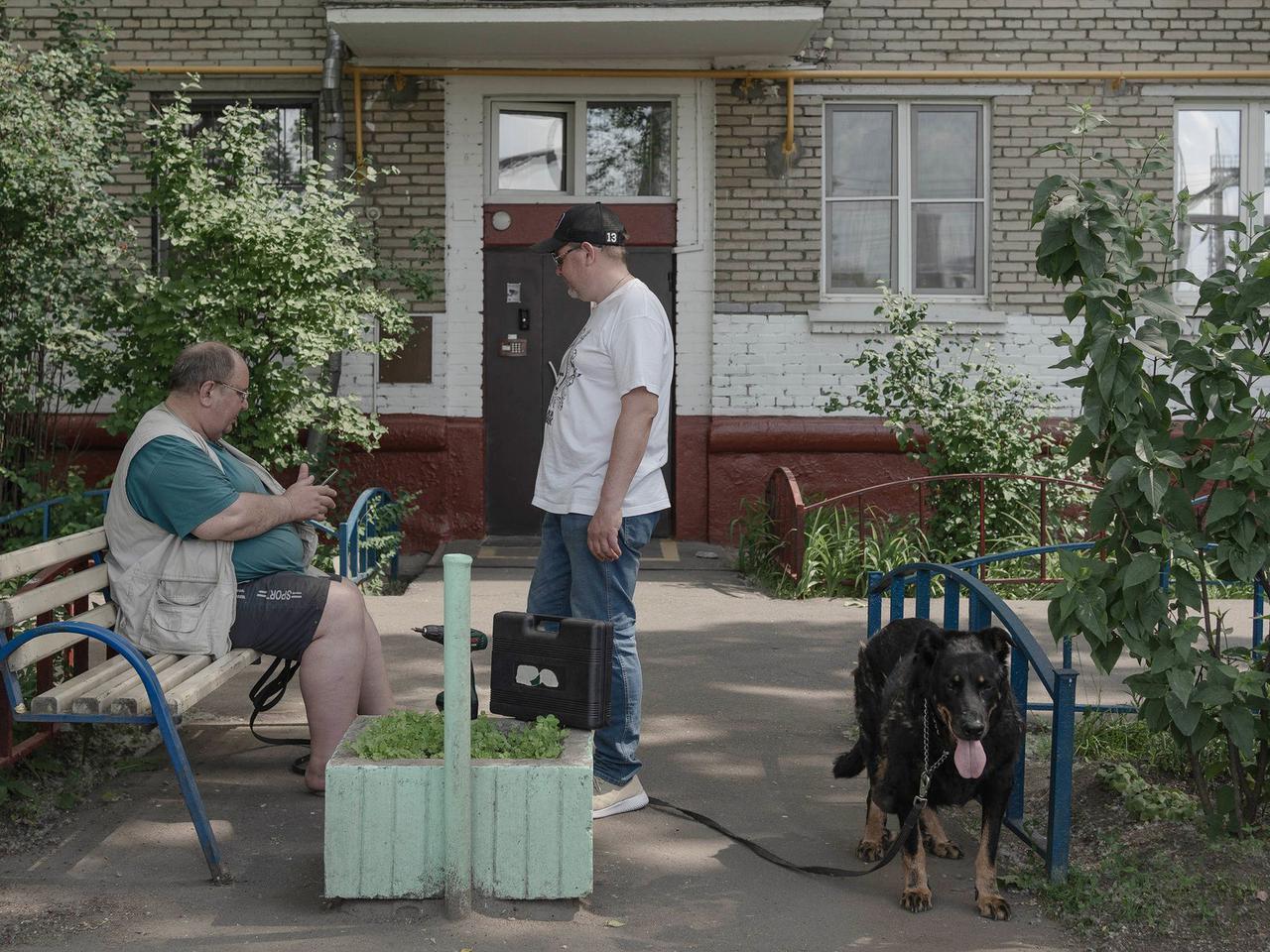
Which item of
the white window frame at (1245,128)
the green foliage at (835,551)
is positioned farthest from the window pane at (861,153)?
the green foliage at (835,551)

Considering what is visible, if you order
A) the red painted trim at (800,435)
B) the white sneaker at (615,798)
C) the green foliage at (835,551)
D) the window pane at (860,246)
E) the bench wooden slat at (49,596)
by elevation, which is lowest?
the white sneaker at (615,798)

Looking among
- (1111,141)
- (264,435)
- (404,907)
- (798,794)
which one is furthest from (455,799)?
(1111,141)

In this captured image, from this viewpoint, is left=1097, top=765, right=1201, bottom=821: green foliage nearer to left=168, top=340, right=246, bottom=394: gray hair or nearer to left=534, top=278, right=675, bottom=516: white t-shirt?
left=534, top=278, right=675, bottom=516: white t-shirt

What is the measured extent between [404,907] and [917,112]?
29.8ft

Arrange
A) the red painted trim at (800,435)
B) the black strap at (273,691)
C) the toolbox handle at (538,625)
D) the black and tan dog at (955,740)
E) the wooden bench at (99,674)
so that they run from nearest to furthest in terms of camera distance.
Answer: the black and tan dog at (955,740) < the wooden bench at (99,674) < the toolbox handle at (538,625) < the black strap at (273,691) < the red painted trim at (800,435)

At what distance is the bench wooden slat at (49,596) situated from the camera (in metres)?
4.14

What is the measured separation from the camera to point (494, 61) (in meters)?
11.0

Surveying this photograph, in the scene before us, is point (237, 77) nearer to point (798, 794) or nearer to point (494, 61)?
point (494, 61)

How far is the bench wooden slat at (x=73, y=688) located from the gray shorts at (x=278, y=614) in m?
0.40

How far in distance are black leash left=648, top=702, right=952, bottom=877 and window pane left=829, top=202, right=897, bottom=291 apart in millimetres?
7306

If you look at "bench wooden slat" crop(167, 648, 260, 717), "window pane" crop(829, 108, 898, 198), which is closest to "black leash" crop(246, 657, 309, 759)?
"bench wooden slat" crop(167, 648, 260, 717)

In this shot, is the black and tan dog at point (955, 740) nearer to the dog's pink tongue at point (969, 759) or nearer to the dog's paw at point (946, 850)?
the dog's pink tongue at point (969, 759)

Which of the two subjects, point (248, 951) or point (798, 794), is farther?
point (798, 794)

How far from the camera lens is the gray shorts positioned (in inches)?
187
